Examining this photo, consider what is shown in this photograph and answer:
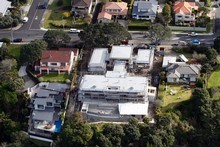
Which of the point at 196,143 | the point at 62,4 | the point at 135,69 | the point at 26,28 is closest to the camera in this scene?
the point at 196,143

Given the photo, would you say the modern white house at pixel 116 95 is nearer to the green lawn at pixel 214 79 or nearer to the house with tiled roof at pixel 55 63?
the house with tiled roof at pixel 55 63

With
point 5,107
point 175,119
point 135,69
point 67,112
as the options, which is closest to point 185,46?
point 135,69

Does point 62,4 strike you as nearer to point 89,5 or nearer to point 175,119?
point 89,5

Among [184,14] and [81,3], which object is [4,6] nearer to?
[81,3]

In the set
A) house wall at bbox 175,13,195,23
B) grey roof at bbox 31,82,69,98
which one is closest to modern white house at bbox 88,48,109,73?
grey roof at bbox 31,82,69,98

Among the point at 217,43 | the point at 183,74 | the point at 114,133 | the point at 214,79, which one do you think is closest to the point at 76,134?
the point at 114,133
